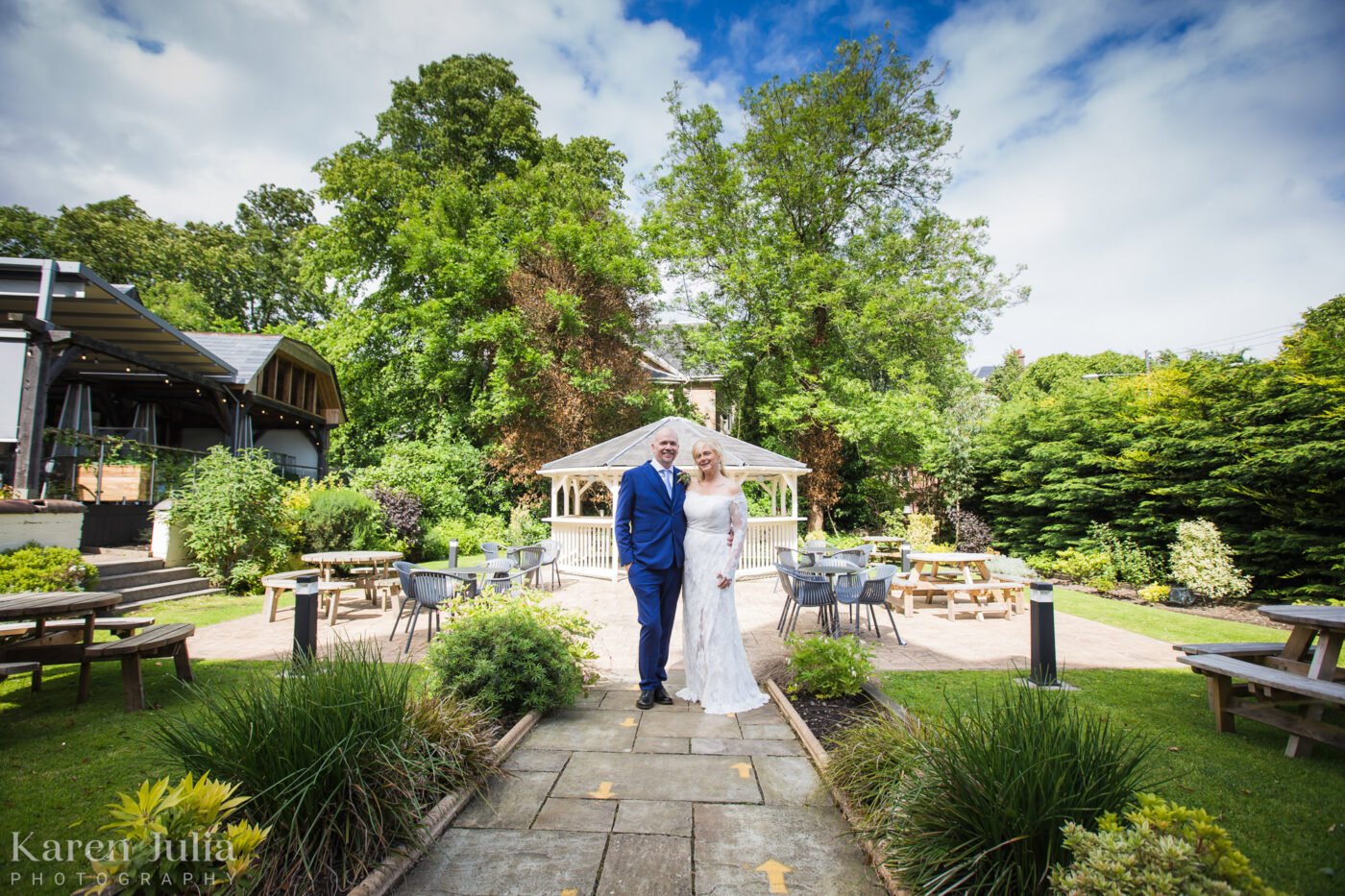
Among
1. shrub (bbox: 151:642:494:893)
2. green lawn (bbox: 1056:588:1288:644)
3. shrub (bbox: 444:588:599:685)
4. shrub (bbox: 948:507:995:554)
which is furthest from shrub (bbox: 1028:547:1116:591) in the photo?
shrub (bbox: 151:642:494:893)

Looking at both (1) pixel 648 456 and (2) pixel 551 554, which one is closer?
(2) pixel 551 554

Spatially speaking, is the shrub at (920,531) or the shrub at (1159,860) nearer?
the shrub at (1159,860)

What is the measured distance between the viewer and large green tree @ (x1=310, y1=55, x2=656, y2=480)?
19359 millimetres

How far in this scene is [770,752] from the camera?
374 centimetres

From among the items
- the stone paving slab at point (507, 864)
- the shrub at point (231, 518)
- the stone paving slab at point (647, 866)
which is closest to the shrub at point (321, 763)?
the stone paving slab at point (507, 864)

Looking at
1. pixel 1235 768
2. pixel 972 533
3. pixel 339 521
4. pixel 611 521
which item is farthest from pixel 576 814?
pixel 972 533

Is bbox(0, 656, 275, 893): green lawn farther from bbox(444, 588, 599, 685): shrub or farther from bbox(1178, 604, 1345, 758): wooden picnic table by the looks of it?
bbox(1178, 604, 1345, 758): wooden picnic table

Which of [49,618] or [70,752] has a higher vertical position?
[49,618]

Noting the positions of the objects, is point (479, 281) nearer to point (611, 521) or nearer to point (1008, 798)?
point (611, 521)

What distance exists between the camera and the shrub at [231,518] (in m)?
10.3

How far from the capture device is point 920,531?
1579 centimetres

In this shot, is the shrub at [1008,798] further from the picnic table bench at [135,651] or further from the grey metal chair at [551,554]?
the grey metal chair at [551,554]

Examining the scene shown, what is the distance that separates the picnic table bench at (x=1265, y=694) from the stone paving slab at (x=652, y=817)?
370 cm

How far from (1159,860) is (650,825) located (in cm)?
193
